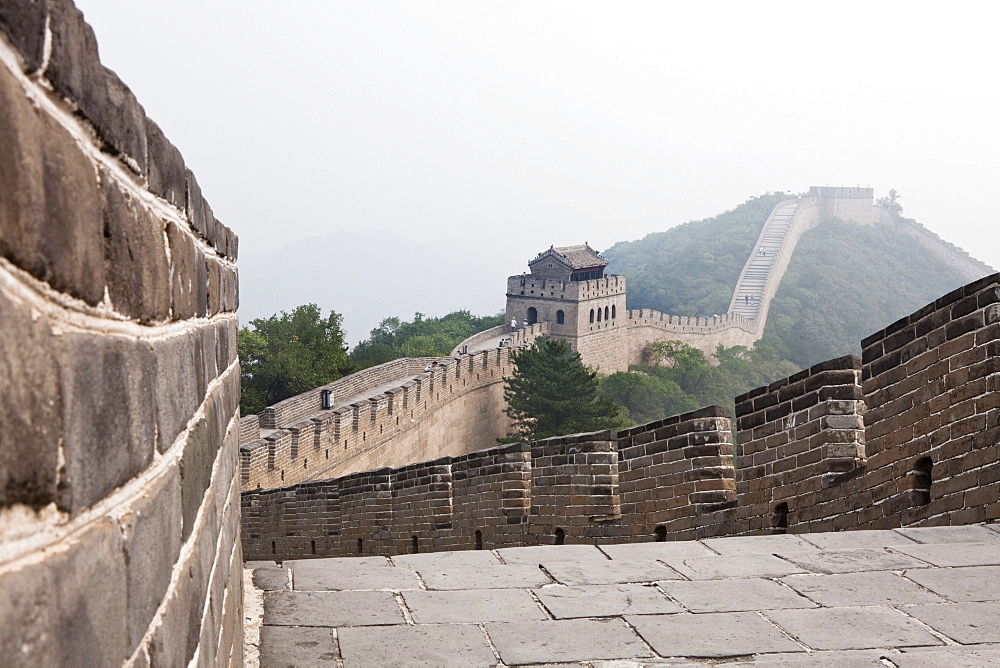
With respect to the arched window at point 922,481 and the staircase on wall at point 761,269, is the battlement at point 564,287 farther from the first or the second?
the arched window at point 922,481

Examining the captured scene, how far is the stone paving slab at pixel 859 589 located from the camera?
3.42 m

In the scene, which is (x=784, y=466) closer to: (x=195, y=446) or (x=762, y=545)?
(x=762, y=545)

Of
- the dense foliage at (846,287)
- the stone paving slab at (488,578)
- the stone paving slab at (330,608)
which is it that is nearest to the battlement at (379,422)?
the stone paving slab at (488,578)

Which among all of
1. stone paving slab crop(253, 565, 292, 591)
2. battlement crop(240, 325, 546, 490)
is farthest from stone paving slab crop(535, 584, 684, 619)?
battlement crop(240, 325, 546, 490)

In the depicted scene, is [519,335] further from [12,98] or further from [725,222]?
[725,222]

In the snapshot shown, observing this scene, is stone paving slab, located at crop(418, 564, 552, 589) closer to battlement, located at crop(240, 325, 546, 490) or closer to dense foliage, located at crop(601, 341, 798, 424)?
battlement, located at crop(240, 325, 546, 490)

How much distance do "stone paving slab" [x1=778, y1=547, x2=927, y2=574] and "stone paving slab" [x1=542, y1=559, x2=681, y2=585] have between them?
516 millimetres

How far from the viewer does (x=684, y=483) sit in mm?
6039

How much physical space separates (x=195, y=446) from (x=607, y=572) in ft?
8.49

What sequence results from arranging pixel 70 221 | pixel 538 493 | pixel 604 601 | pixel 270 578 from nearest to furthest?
pixel 70 221
pixel 604 601
pixel 270 578
pixel 538 493

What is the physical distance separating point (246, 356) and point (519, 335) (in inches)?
449

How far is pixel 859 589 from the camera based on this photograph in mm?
3559

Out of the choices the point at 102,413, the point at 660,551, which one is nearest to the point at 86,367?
the point at 102,413

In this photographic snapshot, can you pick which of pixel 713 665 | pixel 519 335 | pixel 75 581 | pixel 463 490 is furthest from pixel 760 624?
pixel 519 335
